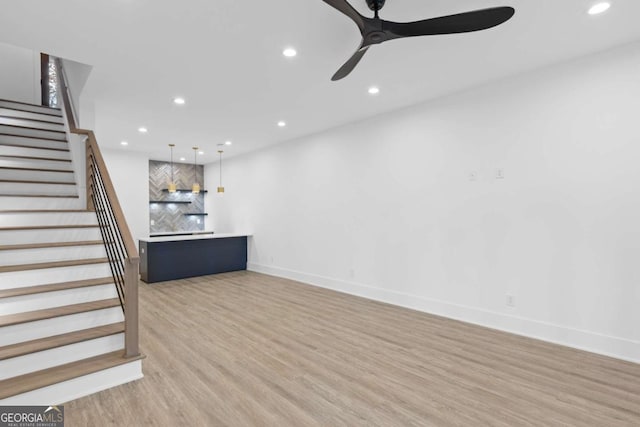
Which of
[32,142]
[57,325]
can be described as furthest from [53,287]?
[32,142]

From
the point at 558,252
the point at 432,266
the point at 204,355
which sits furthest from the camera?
the point at 432,266

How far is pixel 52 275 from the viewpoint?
2.98m

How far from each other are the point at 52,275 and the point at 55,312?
19.7 inches

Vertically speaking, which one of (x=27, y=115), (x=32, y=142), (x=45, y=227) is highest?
(x=27, y=115)

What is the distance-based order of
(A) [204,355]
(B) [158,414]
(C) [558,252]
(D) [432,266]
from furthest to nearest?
(D) [432,266] → (C) [558,252] → (A) [204,355] → (B) [158,414]

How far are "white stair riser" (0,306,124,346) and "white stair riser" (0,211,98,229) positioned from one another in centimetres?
148

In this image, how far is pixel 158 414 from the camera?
2.17m

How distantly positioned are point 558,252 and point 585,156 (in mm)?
987

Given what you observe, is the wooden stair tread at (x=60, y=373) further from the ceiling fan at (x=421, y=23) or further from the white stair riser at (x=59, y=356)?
the ceiling fan at (x=421, y=23)

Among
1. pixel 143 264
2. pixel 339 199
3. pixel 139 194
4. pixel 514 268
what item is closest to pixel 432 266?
pixel 514 268

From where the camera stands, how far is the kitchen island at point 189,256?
6188 millimetres

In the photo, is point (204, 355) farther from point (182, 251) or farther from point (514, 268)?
point (182, 251)

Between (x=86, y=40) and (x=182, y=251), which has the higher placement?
(x=86, y=40)

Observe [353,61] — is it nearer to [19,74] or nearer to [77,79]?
[77,79]
